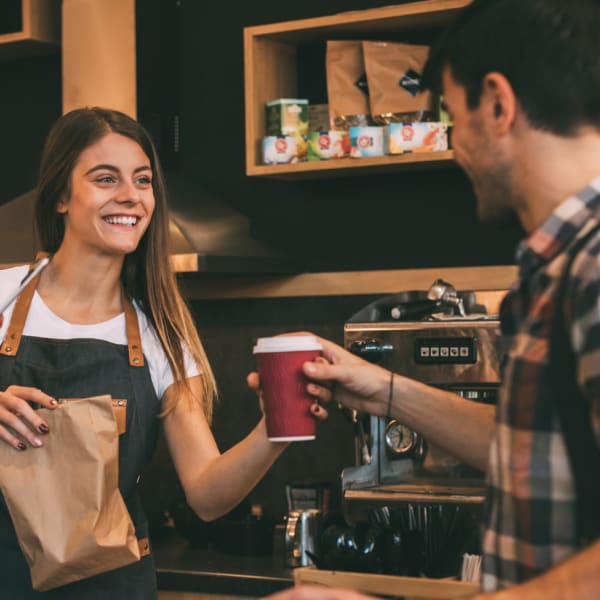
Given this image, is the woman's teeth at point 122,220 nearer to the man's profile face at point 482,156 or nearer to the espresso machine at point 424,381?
the espresso machine at point 424,381

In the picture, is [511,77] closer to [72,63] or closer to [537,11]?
[537,11]

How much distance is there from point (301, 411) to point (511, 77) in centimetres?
52

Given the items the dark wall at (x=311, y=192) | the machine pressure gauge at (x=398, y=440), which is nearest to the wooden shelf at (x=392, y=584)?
the machine pressure gauge at (x=398, y=440)

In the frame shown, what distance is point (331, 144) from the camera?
2.95m

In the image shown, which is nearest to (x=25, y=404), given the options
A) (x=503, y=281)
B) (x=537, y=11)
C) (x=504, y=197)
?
(x=504, y=197)

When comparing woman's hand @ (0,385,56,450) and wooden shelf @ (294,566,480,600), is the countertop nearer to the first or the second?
wooden shelf @ (294,566,480,600)

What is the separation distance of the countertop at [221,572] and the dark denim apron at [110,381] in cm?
59

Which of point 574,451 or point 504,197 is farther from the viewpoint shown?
point 504,197

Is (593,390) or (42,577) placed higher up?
(593,390)

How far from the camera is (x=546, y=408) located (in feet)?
3.21

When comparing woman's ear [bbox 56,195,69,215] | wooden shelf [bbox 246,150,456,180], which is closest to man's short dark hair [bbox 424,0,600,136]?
woman's ear [bbox 56,195,69,215]

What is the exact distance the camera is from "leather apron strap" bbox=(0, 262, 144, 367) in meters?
2.04

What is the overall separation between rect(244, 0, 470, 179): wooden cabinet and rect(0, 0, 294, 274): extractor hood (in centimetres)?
21

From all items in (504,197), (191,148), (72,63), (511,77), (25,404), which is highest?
(72,63)
